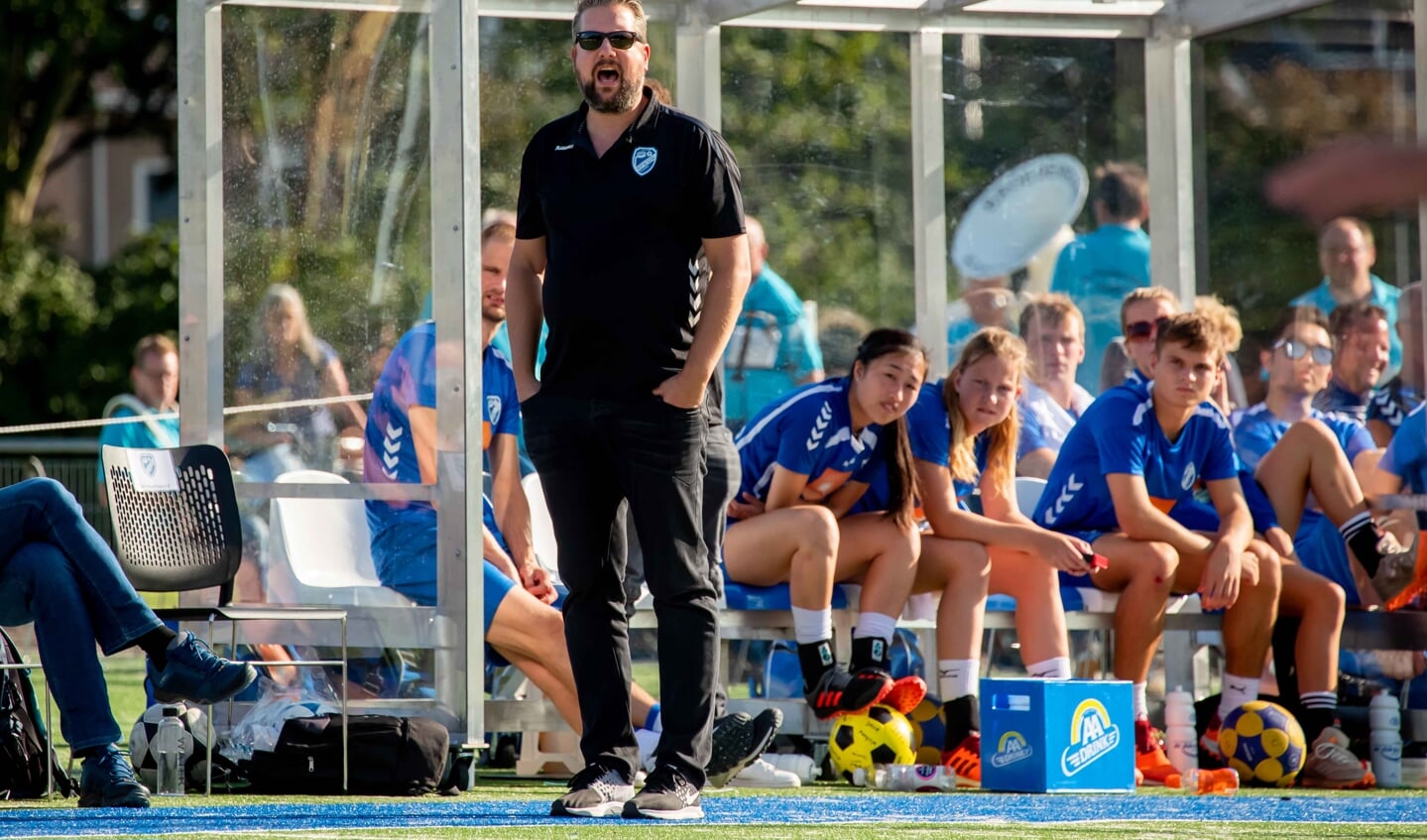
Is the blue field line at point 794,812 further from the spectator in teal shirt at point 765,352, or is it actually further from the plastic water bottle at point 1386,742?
the spectator in teal shirt at point 765,352

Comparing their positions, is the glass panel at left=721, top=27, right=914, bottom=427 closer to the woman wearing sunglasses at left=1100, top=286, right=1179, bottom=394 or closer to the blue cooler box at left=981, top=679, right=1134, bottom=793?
the woman wearing sunglasses at left=1100, top=286, right=1179, bottom=394

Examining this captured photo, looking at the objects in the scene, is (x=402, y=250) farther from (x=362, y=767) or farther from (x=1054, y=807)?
(x=1054, y=807)

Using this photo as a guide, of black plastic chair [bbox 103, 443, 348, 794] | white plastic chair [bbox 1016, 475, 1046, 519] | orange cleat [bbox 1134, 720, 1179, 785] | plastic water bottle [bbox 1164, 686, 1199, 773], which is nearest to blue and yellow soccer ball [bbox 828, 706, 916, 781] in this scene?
orange cleat [bbox 1134, 720, 1179, 785]

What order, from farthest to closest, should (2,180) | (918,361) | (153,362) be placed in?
(2,180), (153,362), (918,361)

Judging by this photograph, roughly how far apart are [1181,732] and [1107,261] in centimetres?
273

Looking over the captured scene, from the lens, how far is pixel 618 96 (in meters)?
4.45

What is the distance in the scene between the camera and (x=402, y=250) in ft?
19.9

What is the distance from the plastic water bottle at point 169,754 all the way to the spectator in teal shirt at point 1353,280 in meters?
4.97

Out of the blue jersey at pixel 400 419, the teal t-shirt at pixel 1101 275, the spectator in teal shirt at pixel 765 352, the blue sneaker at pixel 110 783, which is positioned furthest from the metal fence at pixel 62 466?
the blue sneaker at pixel 110 783

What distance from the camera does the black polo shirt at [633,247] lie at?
4.44m

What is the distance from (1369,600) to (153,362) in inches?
254

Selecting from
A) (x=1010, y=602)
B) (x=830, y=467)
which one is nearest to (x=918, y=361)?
(x=830, y=467)

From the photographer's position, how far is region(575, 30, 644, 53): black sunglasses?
175 inches

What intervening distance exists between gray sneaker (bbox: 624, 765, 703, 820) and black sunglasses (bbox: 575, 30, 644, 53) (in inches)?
63.5
